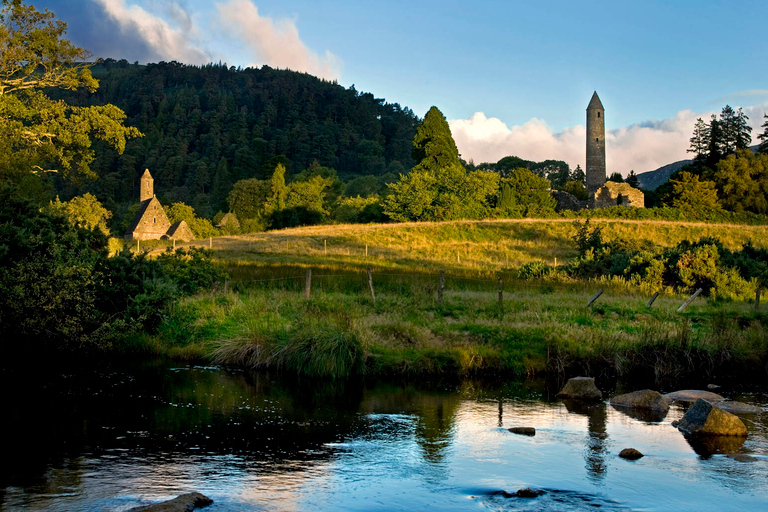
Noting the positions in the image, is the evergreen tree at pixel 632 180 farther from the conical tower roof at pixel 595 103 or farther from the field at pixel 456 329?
the field at pixel 456 329

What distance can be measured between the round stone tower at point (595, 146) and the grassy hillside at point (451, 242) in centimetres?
3697

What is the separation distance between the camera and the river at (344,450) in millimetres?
8883

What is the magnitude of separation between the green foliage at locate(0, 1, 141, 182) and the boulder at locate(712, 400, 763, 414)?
29446 millimetres

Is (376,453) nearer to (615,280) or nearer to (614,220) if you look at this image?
(615,280)

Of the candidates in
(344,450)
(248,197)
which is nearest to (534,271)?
(344,450)

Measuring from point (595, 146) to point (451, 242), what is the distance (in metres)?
51.4

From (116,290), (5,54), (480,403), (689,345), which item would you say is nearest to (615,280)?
(689,345)

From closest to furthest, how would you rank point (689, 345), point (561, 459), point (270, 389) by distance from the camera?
1. point (561, 459)
2. point (270, 389)
3. point (689, 345)

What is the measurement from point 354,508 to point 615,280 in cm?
2621

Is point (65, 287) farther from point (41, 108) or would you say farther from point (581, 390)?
point (41, 108)

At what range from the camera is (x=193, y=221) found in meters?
99.9

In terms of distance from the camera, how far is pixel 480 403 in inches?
574

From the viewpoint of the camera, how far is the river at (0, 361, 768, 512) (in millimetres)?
8883

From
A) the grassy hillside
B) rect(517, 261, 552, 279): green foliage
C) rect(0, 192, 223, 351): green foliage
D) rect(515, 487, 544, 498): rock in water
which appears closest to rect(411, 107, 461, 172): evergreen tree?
the grassy hillside
